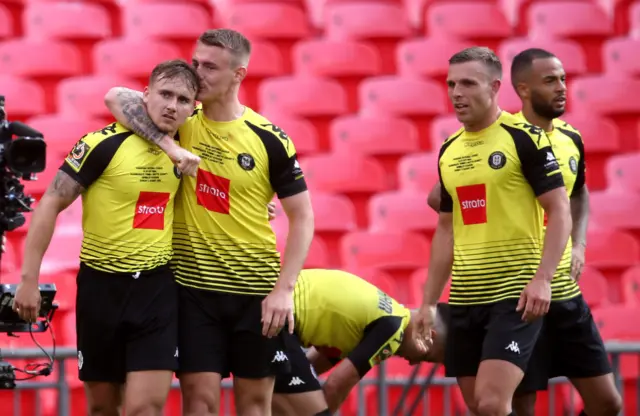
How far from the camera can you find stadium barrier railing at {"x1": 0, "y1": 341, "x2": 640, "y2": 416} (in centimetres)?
748

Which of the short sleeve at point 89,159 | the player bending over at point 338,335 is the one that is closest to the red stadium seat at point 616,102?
the player bending over at point 338,335

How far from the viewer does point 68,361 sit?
8711 millimetres

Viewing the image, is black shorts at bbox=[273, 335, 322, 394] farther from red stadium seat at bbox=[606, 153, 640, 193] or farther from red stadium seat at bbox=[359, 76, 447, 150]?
red stadium seat at bbox=[606, 153, 640, 193]

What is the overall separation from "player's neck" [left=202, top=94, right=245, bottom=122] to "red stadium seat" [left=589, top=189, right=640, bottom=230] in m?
5.33

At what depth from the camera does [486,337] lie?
6.41 m

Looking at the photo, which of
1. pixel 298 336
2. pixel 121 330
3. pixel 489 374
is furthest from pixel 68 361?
pixel 489 374

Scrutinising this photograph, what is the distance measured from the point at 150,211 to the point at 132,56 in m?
5.35

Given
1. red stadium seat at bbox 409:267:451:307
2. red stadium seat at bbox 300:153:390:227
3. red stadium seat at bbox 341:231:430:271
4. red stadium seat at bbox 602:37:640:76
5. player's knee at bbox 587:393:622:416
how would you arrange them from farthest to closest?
1. red stadium seat at bbox 602:37:640:76
2. red stadium seat at bbox 300:153:390:227
3. red stadium seat at bbox 341:231:430:271
4. red stadium seat at bbox 409:267:451:307
5. player's knee at bbox 587:393:622:416

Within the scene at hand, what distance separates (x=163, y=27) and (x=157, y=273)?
18.9 ft

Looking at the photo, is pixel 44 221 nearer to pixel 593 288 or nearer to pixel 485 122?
pixel 485 122

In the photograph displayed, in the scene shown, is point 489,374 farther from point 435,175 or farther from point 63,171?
point 435,175

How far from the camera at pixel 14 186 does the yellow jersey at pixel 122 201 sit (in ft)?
0.99

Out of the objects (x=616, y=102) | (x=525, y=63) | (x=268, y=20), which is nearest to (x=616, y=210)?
(x=616, y=102)

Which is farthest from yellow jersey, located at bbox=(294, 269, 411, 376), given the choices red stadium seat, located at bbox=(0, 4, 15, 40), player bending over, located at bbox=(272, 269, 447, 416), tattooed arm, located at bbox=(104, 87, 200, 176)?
red stadium seat, located at bbox=(0, 4, 15, 40)
